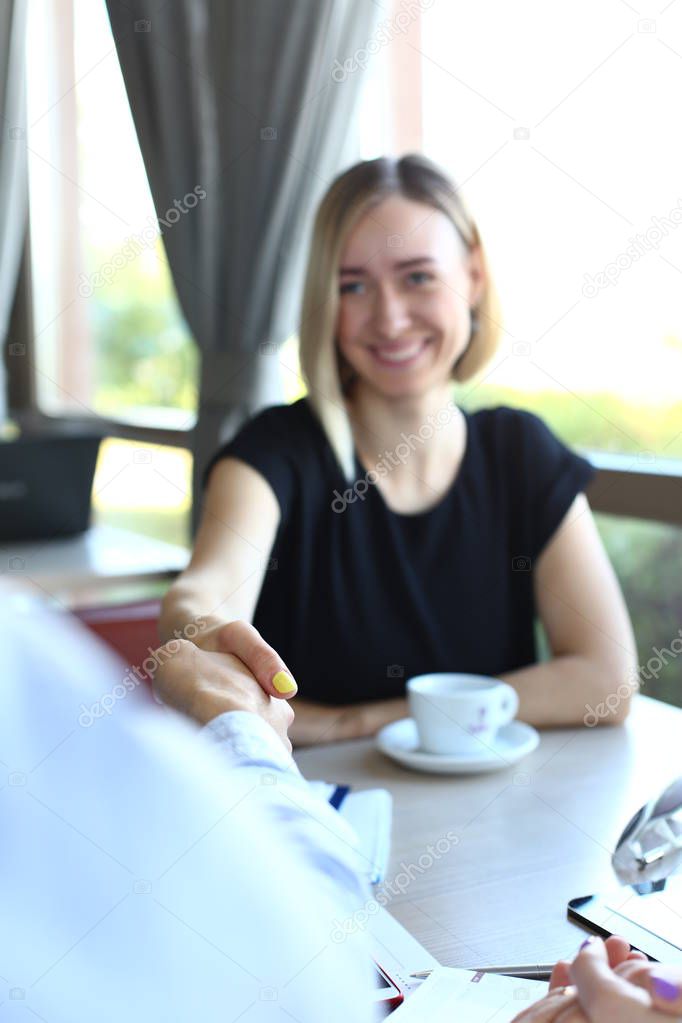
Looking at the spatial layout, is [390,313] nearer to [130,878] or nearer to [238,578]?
[238,578]

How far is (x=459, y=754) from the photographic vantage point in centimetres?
124

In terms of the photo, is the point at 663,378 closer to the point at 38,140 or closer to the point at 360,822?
the point at 360,822

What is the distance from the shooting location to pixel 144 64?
2.71 meters

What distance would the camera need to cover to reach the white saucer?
47.3 inches


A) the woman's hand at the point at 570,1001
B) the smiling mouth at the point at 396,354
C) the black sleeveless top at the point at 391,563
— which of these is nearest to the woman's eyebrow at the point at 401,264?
the smiling mouth at the point at 396,354

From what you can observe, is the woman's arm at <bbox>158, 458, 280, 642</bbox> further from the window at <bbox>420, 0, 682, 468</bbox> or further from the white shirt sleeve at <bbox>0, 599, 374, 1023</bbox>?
the white shirt sleeve at <bbox>0, 599, 374, 1023</bbox>

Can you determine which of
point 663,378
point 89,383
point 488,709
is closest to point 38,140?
point 89,383

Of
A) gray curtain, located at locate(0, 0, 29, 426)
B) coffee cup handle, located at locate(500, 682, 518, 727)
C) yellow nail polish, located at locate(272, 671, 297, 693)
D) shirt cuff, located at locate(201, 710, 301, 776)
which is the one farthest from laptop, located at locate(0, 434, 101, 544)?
shirt cuff, located at locate(201, 710, 301, 776)

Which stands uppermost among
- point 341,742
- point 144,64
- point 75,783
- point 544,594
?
point 144,64

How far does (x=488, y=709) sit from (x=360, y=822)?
27cm

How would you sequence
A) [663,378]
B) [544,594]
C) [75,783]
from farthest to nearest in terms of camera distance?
[663,378] < [544,594] < [75,783]

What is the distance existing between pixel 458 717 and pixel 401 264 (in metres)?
0.79

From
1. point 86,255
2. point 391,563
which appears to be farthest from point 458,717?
point 86,255

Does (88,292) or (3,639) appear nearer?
(3,639)
